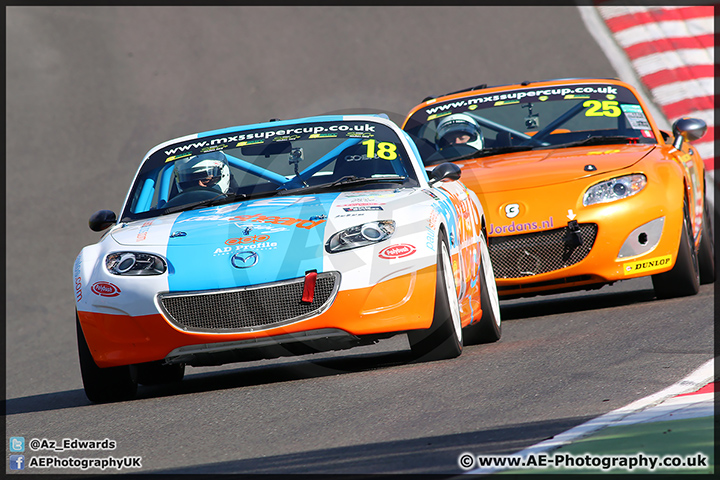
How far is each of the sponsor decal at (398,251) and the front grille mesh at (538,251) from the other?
2327 mm

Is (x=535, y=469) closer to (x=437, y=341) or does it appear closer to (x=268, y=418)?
(x=268, y=418)

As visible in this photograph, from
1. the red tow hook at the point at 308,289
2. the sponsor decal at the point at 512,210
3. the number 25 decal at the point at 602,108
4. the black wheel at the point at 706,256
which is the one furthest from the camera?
the number 25 decal at the point at 602,108

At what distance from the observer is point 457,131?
984 centimetres

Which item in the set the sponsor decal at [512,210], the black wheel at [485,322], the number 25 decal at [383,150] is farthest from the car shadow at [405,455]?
the sponsor decal at [512,210]

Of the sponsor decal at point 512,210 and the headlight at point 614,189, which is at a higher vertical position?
the headlight at point 614,189

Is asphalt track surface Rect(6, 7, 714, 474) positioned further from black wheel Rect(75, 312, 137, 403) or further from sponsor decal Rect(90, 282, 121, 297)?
sponsor decal Rect(90, 282, 121, 297)

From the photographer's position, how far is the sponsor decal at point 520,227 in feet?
27.1

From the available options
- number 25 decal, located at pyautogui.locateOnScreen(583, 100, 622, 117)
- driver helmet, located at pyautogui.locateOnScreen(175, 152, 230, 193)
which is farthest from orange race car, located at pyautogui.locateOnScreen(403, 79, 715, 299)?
driver helmet, located at pyautogui.locateOnScreen(175, 152, 230, 193)

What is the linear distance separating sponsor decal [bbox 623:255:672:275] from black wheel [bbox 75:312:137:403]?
3.58 metres

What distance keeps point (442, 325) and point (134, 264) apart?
1.67 metres

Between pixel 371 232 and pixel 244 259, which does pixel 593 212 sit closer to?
pixel 371 232

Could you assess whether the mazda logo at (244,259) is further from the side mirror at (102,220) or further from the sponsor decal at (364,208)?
the side mirror at (102,220)

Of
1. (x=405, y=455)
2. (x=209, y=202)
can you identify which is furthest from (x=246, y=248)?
(x=405, y=455)

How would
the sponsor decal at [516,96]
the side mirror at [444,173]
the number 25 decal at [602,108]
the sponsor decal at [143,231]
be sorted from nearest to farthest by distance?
the sponsor decal at [143,231]
the side mirror at [444,173]
the number 25 decal at [602,108]
the sponsor decal at [516,96]
